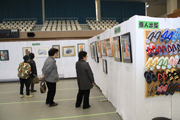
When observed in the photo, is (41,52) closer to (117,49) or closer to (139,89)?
(117,49)

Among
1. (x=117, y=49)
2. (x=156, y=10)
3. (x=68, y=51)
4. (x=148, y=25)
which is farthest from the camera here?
(x=156, y=10)

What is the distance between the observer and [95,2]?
1719 centimetres

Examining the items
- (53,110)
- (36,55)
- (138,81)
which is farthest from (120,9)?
(138,81)

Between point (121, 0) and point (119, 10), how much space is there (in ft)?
3.93

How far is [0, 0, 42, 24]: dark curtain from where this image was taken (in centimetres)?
1515

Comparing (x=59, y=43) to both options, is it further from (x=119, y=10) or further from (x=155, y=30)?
(x=119, y=10)

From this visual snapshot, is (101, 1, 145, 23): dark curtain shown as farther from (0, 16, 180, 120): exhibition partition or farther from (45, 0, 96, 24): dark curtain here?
(0, 16, 180, 120): exhibition partition

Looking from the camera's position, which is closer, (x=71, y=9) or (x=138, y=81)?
(x=138, y=81)

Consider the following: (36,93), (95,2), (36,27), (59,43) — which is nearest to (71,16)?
(95,2)

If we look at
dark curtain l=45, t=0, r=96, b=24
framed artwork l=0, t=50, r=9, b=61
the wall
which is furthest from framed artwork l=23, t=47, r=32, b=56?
the wall

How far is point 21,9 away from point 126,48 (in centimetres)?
1606

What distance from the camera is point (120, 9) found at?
17578 mm

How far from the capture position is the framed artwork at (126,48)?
2774mm

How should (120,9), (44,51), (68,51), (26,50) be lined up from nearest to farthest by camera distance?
(26,50), (44,51), (68,51), (120,9)
